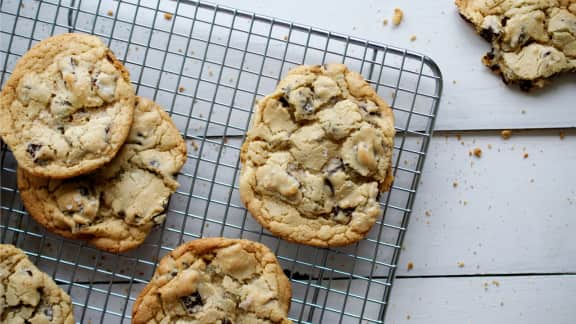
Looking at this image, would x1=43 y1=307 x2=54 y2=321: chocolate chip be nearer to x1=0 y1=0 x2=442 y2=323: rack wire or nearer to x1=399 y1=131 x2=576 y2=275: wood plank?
x1=0 y1=0 x2=442 y2=323: rack wire

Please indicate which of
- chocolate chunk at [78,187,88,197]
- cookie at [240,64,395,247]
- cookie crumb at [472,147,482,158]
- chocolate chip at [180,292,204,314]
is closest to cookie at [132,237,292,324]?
chocolate chip at [180,292,204,314]

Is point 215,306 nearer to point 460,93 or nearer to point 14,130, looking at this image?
point 14,130

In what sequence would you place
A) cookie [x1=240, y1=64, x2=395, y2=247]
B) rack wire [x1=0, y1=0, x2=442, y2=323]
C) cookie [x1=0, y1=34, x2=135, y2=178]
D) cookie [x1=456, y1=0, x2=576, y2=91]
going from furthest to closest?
cookie [x1=456, y1=0, x2=576, y2=91], rack wire [x1=0, y1=0, x2=442, y2=323], cookie [x1=240, y1=64, x2=395, y2=247], cookie [x1=0, y1=34, x2=135, y2=178]

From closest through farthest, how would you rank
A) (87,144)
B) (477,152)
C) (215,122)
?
(87,144), (215,122), (477,152)

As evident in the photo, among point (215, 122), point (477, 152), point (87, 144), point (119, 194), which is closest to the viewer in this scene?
point (87, 144)

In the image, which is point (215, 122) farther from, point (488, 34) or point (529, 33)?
point (529, 33)

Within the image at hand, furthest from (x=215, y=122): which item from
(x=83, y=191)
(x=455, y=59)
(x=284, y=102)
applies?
(x=455, y=59)

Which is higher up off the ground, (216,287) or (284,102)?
(284,102)
